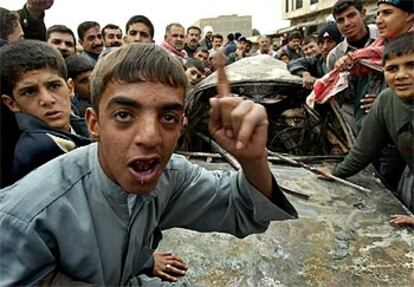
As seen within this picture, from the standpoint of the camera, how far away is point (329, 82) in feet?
12.7

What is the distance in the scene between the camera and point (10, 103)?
6.14 ft

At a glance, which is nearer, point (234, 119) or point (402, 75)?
point (234, 119)

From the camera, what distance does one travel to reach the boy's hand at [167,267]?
175cm

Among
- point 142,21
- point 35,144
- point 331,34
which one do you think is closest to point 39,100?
point 35,144

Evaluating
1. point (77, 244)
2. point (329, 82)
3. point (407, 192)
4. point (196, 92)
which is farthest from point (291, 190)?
point (77, 244)

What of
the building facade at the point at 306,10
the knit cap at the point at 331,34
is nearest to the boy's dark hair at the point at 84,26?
the knit cap at the point at 331,34

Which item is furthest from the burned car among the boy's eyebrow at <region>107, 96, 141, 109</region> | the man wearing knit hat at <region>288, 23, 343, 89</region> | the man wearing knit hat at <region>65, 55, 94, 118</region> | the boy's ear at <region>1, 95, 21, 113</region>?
the boy's eyebrow at <region>107, 96, 141, 109</region>

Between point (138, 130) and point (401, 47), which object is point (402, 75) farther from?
point (138, 130)

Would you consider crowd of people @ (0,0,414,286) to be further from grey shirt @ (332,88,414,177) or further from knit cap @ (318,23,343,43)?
knit cap @ (318,23,343,43)

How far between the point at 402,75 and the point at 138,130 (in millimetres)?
2034

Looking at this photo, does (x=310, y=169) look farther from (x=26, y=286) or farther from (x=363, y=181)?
(x=26, y=286)

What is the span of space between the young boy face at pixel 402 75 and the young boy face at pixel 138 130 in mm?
1915

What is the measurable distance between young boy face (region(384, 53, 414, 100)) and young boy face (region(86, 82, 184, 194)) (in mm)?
1915

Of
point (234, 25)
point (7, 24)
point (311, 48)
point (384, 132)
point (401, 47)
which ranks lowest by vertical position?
point (234, 25)
